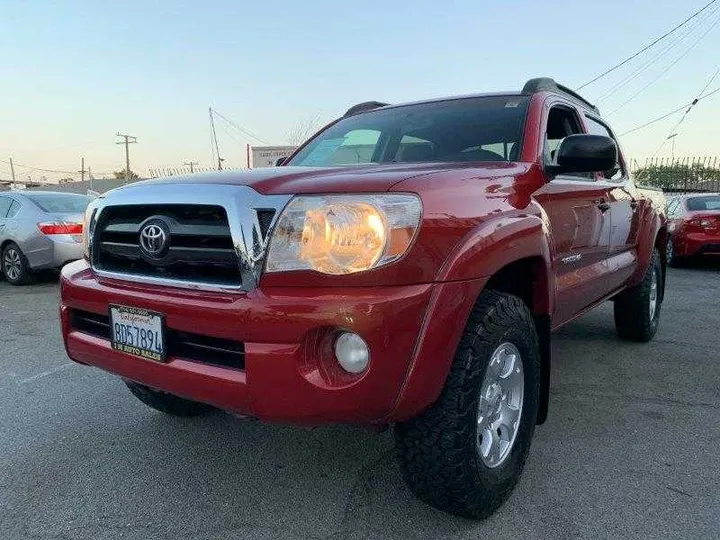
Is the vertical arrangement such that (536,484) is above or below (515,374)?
below

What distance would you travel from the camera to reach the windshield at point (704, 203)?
9.90m

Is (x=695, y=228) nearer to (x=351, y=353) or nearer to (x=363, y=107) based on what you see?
(x=363, y=107)

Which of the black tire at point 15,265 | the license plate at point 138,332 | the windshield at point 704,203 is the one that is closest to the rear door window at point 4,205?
the black tire at point 15,265

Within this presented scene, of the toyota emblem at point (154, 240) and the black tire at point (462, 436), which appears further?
the toyota emblem at point (154, 240)

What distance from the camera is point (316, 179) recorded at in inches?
77.7

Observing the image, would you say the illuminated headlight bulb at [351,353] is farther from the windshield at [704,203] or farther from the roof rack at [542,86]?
the windshield at [704,203]

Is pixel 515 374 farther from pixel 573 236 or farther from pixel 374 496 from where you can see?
pixel 573 236

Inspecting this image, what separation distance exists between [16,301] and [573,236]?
21.0 feet

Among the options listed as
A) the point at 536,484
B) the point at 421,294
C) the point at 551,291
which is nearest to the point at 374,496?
the point at 536,484

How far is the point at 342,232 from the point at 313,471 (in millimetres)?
1261

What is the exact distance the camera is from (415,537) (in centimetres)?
206

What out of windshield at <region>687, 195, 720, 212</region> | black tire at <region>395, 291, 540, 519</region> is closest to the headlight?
black tire at <region>395, 291, 540, 519</region>

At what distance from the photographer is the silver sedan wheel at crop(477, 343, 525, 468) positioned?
2.18 metres

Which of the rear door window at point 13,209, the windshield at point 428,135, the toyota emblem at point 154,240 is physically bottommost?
the toyota emblem at point 154,240
